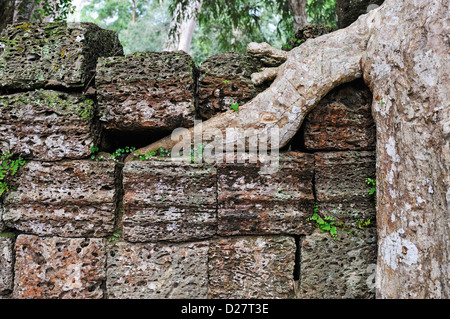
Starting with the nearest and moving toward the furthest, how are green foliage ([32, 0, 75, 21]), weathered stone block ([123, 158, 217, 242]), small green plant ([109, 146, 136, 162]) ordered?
weathered stone block ([123, 158, 217, 242]) → small green plant ([109, 146, 136, 162]) → green foliage ([32, 0, 75, 21])

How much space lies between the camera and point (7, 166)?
7.86ft

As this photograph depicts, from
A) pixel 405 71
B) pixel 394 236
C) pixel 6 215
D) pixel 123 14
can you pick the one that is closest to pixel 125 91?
pixel 6 215

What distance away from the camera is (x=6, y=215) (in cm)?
244

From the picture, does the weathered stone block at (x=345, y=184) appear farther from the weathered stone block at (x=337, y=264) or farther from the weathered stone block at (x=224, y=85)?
the weathered stone block at (x=224, y=85)

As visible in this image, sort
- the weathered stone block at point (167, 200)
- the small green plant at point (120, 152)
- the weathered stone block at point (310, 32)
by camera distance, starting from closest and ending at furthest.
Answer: the weathered stone block at point (167, 200), the small green plant at point (120, 152), the weathered stone block at point (310, 32)

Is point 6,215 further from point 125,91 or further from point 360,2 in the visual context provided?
point 360,2

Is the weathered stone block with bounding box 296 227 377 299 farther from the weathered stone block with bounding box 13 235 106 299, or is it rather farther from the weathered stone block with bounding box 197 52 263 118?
the weathered stone block with bounding box 13 235 106 299

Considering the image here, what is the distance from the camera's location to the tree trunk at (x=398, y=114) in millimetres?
1885

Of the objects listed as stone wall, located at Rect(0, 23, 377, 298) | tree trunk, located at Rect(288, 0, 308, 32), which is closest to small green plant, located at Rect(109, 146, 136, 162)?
stone wall, located at Rect(0, 23, 377, 298)

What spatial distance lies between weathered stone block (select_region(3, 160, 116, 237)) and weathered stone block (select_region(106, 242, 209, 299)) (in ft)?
0.79

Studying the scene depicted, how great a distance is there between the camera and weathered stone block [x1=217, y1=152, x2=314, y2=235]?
2385 millimetres

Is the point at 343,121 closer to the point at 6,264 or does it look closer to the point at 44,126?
the point at 44,126

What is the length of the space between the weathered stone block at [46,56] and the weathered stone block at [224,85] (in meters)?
0.87

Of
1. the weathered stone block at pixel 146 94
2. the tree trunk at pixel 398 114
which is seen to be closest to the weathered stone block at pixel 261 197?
the tree trunk at pixel 398 114
